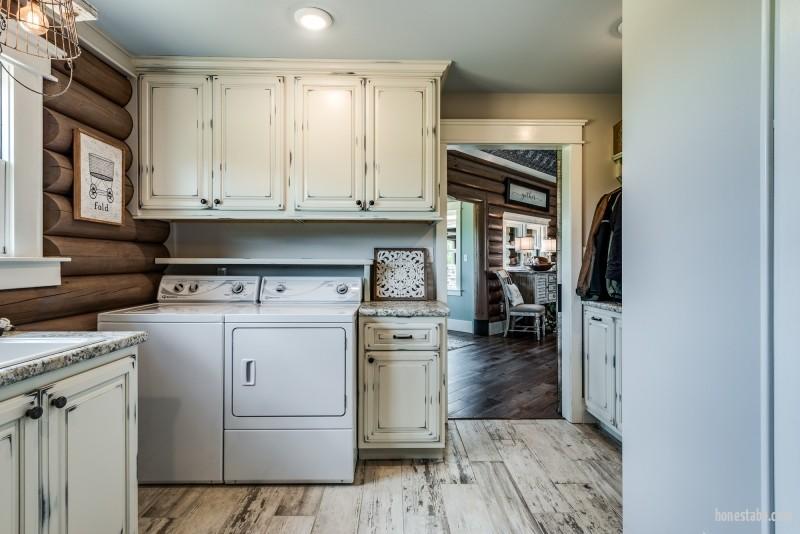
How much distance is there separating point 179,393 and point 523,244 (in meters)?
5.89

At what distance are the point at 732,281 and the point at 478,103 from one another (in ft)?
7.79

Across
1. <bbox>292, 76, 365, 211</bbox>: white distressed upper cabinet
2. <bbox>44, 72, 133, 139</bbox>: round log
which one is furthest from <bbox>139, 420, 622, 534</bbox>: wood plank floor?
<bbox>44, 72, 133, 139</bbox>: round log

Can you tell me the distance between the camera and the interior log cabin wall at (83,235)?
5.56ft

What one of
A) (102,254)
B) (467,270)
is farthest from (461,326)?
(102,254)

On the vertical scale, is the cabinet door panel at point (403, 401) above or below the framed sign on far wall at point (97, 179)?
below

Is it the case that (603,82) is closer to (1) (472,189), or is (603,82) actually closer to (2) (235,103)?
(2) (235,103)

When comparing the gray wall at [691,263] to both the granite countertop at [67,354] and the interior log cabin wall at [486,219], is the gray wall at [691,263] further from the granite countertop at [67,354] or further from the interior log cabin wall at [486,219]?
the interior log cabin wall at [486,219]

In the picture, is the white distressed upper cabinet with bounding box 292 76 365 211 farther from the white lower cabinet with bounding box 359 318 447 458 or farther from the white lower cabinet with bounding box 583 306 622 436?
the white lower cabinet with bounding box 583 306 622 436

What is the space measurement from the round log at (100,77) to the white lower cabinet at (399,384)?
190cm

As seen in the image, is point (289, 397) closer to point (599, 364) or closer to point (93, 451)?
point (93, 451)

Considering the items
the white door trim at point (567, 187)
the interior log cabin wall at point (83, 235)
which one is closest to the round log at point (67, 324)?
the interior log cabin wall at point (83, 235)

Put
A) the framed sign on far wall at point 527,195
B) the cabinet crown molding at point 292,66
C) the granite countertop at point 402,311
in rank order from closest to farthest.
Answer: the granite countertop at point 402,311
the cabinet crown molding at point 292,66
the framed sign on far wall at point 527,195

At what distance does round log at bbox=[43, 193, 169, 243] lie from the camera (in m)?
1.72

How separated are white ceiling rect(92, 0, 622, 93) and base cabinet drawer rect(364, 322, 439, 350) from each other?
62.6 inches
